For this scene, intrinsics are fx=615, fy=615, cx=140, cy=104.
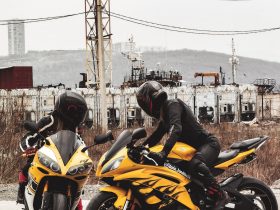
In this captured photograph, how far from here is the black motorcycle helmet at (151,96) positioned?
18.9 ft

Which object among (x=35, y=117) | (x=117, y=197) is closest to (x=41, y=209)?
(x=117, y=197)

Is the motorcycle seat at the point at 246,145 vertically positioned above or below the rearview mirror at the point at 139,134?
below

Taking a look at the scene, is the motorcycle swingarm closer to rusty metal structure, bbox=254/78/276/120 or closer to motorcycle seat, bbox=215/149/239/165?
motorcycle seat, bbox=215/149/239/165

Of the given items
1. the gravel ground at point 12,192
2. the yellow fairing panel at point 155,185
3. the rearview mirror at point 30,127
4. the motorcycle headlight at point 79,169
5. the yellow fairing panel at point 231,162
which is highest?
the rearview mirror at point 30,127

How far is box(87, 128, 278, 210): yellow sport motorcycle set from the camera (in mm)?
5332

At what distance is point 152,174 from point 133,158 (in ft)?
0.80

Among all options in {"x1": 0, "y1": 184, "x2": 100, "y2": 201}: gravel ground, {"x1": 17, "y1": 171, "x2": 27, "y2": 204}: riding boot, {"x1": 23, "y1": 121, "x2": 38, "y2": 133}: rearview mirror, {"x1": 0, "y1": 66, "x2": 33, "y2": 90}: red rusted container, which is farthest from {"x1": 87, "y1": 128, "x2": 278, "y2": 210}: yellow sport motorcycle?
{"x1": 0, "y1": 66, "x2": 33, "y2": 90}: red rusted container

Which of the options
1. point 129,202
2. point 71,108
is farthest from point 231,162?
point 71,108

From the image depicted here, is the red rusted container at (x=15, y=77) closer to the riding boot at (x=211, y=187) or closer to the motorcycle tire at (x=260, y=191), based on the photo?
the motorcycle tire at (x=260, y=191)

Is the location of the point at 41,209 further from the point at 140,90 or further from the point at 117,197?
the point at 140,90

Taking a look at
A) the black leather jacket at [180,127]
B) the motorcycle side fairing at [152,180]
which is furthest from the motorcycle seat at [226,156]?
the motorcycle side fairing at [152,180]

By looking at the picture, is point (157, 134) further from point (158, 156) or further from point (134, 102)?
point (134, 102)

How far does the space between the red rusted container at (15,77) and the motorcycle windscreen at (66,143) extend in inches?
2037

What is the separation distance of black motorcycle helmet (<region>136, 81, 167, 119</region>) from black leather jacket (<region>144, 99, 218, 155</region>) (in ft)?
0.24
